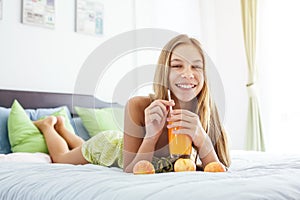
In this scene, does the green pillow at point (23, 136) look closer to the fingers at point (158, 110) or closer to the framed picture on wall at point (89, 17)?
the framed picture on wall at point (89, 17)

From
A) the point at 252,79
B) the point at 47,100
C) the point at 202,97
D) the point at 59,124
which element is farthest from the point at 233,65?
the point at 202,97

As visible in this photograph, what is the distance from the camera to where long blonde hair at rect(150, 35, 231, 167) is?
1.53 metres

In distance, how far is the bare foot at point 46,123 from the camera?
2406 millimetres

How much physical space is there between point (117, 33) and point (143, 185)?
259cm

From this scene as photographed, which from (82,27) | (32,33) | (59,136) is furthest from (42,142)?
(82,27)

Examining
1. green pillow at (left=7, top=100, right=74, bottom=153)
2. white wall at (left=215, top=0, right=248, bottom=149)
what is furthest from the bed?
white wall at (left=215, top=0, right=248, bottom=149)

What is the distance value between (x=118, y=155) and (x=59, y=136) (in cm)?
75

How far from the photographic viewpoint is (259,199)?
826 mm

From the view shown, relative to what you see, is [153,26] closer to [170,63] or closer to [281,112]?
[281,112]

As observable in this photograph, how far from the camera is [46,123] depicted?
242 centimetres

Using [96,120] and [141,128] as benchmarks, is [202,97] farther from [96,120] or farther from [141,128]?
[96,120]

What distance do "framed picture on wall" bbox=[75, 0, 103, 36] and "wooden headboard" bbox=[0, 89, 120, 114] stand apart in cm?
56

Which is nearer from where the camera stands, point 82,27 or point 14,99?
point 14,99

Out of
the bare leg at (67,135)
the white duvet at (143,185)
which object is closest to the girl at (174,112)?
the white duvet at (143,185)
